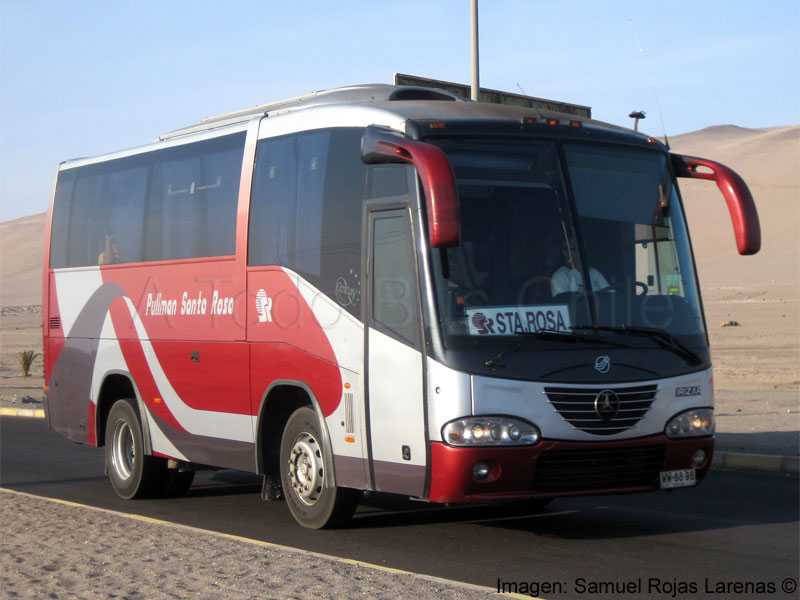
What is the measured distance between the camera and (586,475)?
8047 millimetres

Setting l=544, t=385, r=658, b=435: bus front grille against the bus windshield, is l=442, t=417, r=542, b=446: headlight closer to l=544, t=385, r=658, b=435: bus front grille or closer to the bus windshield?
l=544, t=385, r=658, b=435: bus front grille

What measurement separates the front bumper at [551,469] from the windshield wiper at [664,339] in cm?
66

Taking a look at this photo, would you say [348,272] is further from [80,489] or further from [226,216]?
[80,489]

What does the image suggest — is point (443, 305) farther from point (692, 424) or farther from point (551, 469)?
point (692, 424)

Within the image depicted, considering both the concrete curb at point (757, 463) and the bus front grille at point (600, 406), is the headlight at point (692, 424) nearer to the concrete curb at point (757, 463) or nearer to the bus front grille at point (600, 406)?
the bus front grille at point (600, 406)

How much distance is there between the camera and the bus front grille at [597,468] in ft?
26.0

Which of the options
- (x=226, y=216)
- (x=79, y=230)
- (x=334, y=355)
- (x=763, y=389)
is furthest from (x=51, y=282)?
(x=763, y=389)

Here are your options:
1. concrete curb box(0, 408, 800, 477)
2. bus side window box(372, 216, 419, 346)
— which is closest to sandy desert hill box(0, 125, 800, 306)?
concrete curb box(0, 408, 800, 477)

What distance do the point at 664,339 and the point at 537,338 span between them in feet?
3.68

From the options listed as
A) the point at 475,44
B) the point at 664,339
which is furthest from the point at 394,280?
the point at 475,44

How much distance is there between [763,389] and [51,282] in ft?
46.2

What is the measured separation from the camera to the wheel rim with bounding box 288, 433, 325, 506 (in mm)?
9141

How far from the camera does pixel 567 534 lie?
357 inches

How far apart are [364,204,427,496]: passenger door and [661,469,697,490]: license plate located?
189cm
